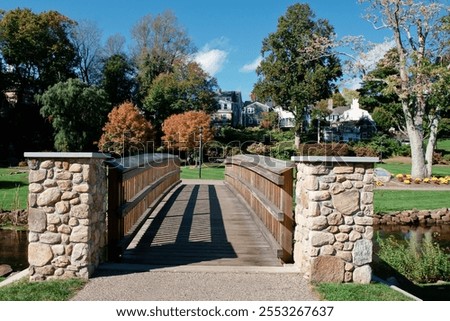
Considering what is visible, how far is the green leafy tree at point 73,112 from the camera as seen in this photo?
37.8 metres

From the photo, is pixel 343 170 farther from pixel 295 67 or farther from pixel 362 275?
pixel 295 67

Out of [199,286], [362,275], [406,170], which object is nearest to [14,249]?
[199,286]

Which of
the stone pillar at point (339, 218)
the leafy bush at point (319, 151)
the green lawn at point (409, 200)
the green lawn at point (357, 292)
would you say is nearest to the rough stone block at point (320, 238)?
the stone pillar at point (339, 218)

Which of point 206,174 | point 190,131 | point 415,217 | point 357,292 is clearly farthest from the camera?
point 190,131

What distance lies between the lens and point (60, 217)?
5098 millimetres

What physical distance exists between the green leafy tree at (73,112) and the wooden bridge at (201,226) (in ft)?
96.9

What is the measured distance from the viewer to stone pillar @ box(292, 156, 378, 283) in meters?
5.16

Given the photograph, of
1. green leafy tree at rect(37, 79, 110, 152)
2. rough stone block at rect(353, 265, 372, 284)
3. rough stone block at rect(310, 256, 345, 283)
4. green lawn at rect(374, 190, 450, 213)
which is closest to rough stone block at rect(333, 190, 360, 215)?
rough stone block at rect(310, 256, 345, 283)

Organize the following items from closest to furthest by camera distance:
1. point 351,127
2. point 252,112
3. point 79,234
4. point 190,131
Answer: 1. point 79,234
2. point 190,131
3. point 351,127
4. point 252,112

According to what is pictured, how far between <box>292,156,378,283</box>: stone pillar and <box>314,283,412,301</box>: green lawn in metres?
0.17

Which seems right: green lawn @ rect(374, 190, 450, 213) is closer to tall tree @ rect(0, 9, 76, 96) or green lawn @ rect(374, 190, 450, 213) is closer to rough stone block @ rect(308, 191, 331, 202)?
rough stone block @ rect(308, 191, 331, 202)

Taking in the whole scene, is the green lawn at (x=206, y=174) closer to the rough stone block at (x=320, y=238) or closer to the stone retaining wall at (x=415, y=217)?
the stone retaining wall at (x=415, y=217)

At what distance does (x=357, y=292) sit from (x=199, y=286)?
1678 mm

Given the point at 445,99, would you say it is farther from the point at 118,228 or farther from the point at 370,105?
the point at 370,105
